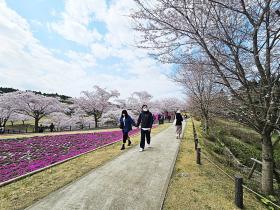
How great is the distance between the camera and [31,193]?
5262 mm

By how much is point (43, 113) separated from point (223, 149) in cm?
3138

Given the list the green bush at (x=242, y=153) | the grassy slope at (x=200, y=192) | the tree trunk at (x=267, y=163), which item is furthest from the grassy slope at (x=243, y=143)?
the grassy slope at (x=200, y=192)

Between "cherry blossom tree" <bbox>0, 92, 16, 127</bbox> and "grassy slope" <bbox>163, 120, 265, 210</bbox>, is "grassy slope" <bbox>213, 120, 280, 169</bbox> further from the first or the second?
"cherry blossom tree" <bbox>0, 92, 16, 127</bbox>

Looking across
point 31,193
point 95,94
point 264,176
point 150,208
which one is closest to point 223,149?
point 264,176

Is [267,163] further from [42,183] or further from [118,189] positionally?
[42,183]

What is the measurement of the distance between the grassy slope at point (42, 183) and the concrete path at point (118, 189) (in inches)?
12.2

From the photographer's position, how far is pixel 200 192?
543cm

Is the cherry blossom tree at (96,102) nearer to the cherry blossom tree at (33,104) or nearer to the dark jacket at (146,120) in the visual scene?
the cherry blossom tree at (33,104)

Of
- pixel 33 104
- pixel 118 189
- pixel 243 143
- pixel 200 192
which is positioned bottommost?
pixel 243 143

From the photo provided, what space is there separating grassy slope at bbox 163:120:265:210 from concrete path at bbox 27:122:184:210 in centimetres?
26

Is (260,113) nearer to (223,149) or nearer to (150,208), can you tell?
(150,208)

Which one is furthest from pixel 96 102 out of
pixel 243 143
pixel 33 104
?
pixel 243 143

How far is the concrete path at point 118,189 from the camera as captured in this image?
4617mm

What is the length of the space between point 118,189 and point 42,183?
7.38ft
